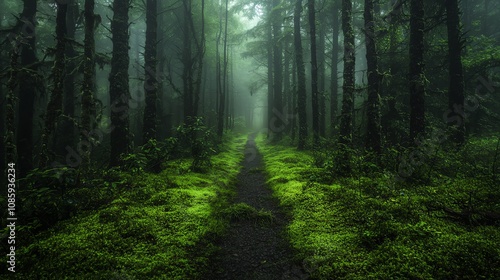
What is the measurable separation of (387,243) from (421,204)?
2.03m

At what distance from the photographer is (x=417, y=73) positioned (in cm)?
873

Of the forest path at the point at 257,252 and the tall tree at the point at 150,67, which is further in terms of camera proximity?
the tall tree at the point at 150,67

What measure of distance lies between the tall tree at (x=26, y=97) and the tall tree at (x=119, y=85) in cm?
485

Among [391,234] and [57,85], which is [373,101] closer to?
[391,234]

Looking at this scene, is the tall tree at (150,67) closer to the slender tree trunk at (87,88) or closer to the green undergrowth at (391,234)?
the slender tree trunk at (87,88)

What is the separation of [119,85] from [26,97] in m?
6.05

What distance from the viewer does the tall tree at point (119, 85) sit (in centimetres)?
887

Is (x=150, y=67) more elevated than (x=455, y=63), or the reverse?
(x=455, y=63)

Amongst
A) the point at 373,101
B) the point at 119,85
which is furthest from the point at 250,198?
the point at 119,85

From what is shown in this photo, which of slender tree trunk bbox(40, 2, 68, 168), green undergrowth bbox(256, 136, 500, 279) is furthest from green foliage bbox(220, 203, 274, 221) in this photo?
slender tree trunk bbox(40, 2, 68, 168)

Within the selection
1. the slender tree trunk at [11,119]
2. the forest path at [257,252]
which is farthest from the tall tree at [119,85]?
the forest path at [257,252]

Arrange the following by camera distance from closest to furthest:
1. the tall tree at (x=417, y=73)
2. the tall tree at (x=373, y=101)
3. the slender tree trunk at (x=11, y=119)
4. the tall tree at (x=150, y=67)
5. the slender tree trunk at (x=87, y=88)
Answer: the slender tree trunk at (x=11, y=119) → the slender tree trunk at (x=87, y=88) → the tall tree at (x=417, y=73) → the tall tree at (x=373, y=101) → the tall tree at (x=150, y=67)

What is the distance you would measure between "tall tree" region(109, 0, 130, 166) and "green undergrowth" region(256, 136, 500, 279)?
21.0 ft

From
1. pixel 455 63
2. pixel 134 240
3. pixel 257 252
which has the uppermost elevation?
pixel 455 63
